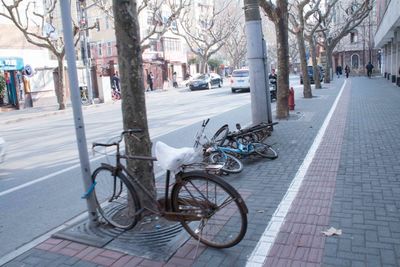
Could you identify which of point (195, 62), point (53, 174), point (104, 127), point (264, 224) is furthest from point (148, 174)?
point (195, 62)

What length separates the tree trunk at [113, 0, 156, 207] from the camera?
456 cm

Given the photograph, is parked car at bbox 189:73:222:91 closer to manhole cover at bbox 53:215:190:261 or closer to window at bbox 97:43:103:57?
window at bbox 97:43:103:57

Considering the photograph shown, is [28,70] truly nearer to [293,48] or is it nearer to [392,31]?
[392,31]

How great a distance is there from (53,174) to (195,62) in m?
58.3

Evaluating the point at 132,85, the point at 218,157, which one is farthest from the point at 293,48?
the point at 132,85

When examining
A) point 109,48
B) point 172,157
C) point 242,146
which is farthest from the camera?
point 109,48

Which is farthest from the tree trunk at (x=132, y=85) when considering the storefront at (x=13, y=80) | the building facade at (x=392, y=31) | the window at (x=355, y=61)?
the window at (x=355, y=61)

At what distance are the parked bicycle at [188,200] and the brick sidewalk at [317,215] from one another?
0.20 metres

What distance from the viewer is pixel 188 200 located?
Result: 417 cm

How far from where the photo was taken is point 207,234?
170 inches

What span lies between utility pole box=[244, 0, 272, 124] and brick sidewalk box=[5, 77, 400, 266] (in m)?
1.97

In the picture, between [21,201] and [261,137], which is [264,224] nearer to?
[21,201]

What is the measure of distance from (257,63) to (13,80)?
19739 millimetres

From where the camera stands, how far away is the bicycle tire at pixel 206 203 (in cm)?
387
